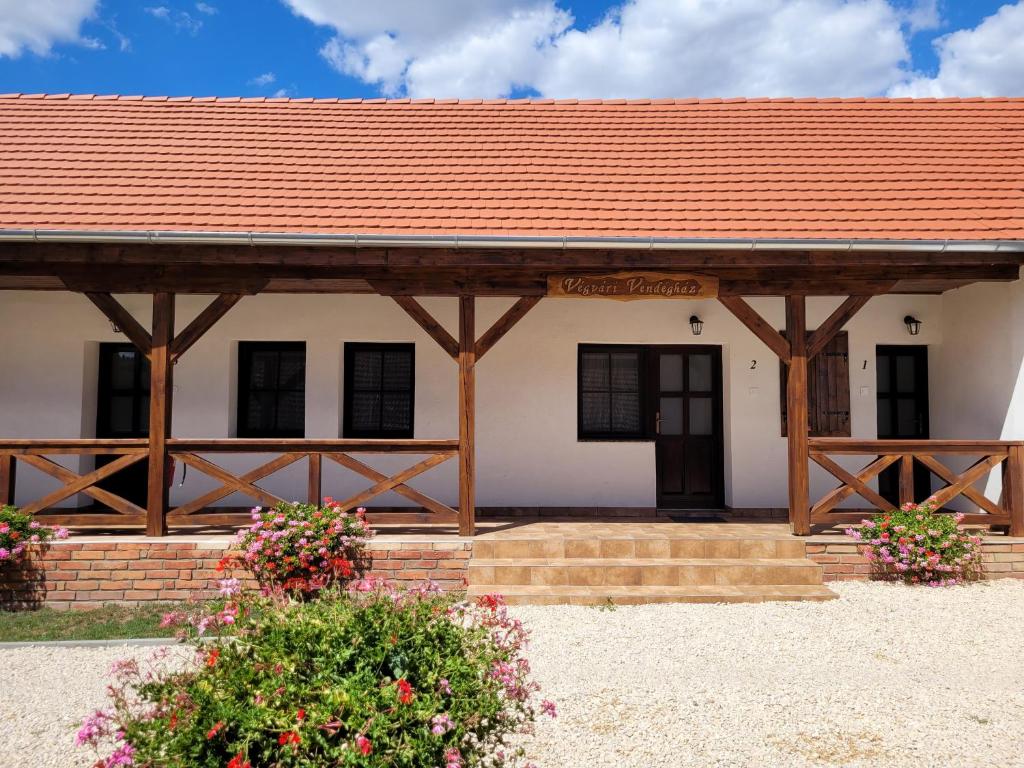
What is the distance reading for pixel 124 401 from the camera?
794 cm

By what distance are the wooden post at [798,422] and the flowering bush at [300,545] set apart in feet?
12.9

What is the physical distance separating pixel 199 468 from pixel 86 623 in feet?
4.90

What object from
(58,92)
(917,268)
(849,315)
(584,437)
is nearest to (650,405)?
(584,437)

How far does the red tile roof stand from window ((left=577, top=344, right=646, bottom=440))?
2.05 meters

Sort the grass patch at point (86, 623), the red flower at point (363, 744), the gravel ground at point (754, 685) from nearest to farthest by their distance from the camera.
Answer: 1. the red flower at point (363, 744)
2. the gravel ground at point (754, 685)
3. the grass patch at point (86, 623)

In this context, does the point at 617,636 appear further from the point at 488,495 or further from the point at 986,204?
the point at 986,204

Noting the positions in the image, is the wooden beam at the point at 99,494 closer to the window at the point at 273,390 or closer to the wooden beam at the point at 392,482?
the wooden beam at the point at 392,482

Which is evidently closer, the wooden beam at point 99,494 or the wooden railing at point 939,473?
the wooden beam at point 99,494

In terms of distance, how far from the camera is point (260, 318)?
780 centimetres

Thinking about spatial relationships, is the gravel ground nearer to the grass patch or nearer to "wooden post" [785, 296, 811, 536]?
the grass patch

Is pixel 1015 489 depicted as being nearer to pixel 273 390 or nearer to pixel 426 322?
pixel 426 322

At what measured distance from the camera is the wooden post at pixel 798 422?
6102mm

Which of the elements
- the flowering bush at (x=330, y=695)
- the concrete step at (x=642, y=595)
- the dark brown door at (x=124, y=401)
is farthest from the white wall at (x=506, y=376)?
the flowering bush at (x=330, y=695)

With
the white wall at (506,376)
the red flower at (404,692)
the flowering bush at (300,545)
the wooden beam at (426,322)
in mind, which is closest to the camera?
the red flower at (404,692)
